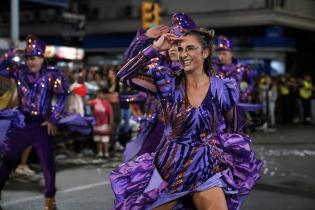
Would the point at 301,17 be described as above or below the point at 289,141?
above

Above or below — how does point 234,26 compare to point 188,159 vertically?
above

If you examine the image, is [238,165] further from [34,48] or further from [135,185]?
[34,48]

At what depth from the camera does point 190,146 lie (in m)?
3.76

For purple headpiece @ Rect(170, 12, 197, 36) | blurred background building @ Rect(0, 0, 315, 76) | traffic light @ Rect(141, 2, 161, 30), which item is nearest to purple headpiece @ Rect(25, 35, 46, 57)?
purple headpiece @ Rect(170, 12, 197, 36)

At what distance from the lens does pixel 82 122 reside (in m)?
9.45

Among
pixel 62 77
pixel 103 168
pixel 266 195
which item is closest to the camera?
pixel 62 77

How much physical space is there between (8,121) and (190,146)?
3.46m

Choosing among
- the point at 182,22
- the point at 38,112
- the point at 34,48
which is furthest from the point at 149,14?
the point at 182,22

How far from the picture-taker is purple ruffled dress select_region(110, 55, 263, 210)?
3.74m

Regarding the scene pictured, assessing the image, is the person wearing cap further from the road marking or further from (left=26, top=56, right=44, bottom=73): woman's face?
the road marking

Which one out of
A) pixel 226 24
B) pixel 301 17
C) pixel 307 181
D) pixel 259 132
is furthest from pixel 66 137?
pixel 301 17

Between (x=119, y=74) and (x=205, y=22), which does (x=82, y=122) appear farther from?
(x=205, y=22)

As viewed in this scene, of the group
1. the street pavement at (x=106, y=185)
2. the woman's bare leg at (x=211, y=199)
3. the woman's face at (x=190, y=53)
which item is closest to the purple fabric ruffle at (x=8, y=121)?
the street pavement at (x=106, y=185)

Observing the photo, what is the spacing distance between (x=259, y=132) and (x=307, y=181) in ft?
29.3
